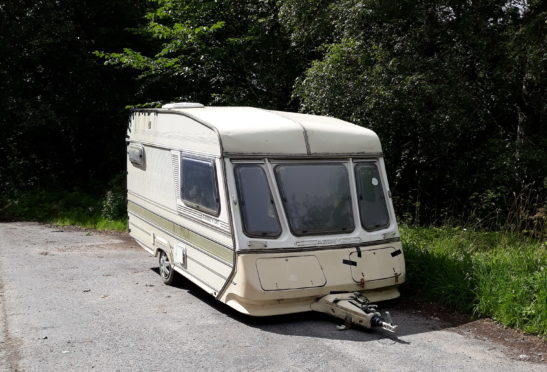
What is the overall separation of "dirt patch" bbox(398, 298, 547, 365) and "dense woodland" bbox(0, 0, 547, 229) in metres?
2.45

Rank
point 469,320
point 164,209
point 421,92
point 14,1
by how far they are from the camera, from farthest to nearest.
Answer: point 14,1, point 421,92, point 164,209, point 469,320

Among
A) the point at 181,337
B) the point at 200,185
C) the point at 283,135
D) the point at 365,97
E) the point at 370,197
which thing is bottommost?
the point at 181,337

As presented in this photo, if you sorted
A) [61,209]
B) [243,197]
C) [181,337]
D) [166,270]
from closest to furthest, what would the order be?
[181,337], [243,197], [166,270], [61,209]

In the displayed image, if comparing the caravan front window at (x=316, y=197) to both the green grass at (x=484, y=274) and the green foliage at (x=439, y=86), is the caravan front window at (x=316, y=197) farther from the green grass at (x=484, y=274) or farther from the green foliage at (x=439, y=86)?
the green foliage at (x=439, y=86)

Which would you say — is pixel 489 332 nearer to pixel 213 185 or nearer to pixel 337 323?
pixel 337 323

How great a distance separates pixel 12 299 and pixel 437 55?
8.56 m

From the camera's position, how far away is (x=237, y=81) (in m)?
15.5

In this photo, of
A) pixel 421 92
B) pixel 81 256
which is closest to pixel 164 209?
pixel 81 256

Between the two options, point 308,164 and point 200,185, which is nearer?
point 308,164

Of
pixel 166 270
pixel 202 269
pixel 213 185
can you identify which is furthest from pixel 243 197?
pixel 166 270

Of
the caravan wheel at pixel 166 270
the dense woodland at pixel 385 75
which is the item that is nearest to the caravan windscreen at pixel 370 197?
the dense woodland at pixel 385 75

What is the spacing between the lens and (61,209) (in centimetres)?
1675

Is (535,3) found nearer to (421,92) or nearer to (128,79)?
(421,92)

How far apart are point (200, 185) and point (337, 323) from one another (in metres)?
2.37
